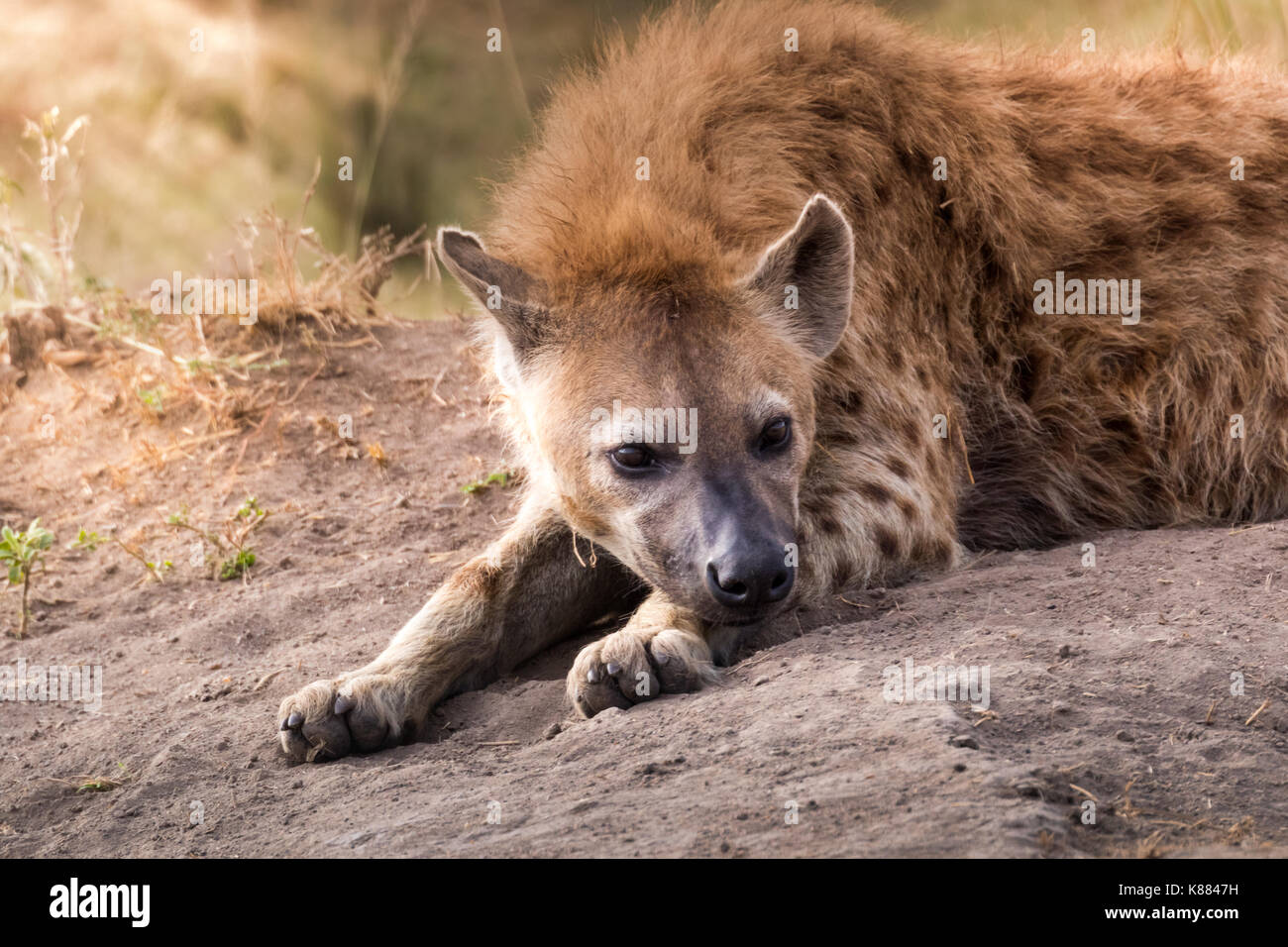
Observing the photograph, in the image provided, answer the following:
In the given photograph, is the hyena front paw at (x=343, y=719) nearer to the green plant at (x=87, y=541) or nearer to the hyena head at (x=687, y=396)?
the hyena head at (x=687, y=396)

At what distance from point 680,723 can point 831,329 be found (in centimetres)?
108

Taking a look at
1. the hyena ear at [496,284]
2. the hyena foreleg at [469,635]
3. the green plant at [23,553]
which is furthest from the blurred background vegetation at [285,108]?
the hyena ear at [496,284]

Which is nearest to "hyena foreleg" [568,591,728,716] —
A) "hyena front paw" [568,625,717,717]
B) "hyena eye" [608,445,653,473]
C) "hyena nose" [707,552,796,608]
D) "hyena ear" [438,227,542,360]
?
"hyena front paw" [568,625,717,717]

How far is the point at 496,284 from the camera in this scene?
280cm

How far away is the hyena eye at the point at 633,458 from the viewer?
2.65 metres

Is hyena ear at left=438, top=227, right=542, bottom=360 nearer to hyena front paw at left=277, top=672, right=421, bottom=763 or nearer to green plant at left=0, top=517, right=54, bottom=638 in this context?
hyena front paw at left=277, top=672, right=421, bottom=763

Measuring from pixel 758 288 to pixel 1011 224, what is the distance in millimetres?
1029

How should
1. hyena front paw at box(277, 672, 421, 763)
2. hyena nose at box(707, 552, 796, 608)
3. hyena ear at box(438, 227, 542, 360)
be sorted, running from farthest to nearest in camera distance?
hyena ear at box(438, 227, 542, 360) < hyena front paw at box(277, 672, 421, 763) < hyena nose at box(707, 552, 796, 608)

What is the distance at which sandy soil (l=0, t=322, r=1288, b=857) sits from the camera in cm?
184

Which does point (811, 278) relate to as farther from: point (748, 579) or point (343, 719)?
point (343, 719)

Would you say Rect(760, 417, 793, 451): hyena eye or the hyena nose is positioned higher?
Rect(760, 417, 793, 451): hyena eye

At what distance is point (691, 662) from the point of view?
A: 2.57 meters
